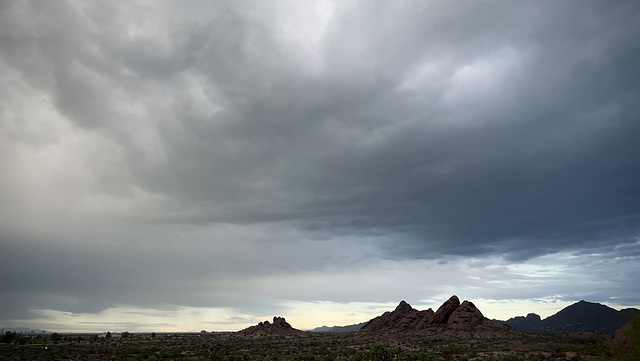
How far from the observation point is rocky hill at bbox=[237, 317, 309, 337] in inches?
5600

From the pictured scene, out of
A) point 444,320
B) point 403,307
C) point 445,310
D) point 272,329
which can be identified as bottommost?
point 272,329

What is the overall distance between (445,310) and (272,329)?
228 feet

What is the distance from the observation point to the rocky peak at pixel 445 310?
144 meters

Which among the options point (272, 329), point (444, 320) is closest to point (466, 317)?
point (444, 320)

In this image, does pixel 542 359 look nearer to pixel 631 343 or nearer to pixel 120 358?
pixel 631 343

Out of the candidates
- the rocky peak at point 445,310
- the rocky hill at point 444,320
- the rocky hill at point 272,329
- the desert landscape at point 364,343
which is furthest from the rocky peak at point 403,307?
the rocky hill at point 272,329

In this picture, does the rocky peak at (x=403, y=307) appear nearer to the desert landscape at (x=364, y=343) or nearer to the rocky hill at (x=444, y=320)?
the rocky hill at (x=444, y=320)

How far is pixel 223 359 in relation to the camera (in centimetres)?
6131

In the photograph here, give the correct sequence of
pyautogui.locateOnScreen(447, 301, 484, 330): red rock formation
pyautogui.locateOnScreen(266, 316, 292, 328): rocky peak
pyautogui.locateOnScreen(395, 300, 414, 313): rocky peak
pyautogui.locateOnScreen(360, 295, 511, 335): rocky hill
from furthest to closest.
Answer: pyautogui.locateOnScreen(395, 300, 414, 313): rocky peak → pyautogui.locateOnScreen(266, 316, 292, 328): rocky peak → pyautogui.locateOnScreen(447, 301, 484, 330): red rock formation → pyautogui.locateOnScreen(360, 295, 511, 335): rocky hill

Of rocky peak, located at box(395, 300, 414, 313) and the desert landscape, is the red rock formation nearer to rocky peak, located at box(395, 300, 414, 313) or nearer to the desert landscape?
the desert landscape

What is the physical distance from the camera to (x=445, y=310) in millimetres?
147875

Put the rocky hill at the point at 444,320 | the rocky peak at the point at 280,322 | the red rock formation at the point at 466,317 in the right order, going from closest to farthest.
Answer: the rocky hill at the point at 444,320 < the red rock formation at the point at 466,317 < the rocky peak at the point at 280,322

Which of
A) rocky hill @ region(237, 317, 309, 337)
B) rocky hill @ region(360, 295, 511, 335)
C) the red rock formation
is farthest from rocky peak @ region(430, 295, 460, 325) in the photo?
rocky hill @ region(237, 317, 309, 337)

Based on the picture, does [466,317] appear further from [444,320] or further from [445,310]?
[445,310]
